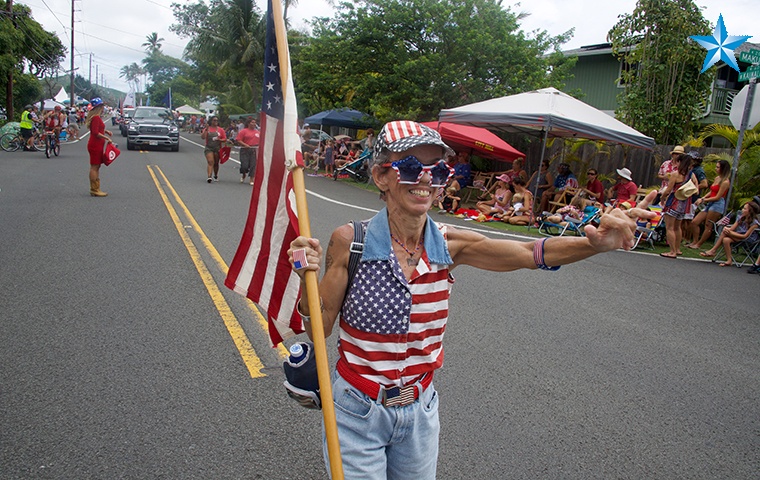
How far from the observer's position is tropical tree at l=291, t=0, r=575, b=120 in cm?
2002

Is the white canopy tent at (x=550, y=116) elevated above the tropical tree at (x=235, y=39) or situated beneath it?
situated beneath

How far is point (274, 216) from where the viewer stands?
269 centimetres

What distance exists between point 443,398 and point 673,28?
53.3 feet

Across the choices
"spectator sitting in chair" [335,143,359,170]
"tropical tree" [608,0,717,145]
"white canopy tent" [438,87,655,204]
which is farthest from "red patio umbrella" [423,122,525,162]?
"spectator sitting in chair" [335,143,359,170]

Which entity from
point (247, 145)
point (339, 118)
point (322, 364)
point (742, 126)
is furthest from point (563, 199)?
point (322, 364)

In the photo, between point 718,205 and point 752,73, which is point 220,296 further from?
point 752,73

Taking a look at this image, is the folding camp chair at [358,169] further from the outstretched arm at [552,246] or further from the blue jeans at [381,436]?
the blue jeans at [381,436]

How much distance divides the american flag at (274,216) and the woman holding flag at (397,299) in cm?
42

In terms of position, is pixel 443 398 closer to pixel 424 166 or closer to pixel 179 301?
pixel 424 166

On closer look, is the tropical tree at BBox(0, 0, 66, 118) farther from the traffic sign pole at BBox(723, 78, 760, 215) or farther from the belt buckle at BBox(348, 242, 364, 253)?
the belt buckle at BBox(348, 242, 364, 253)

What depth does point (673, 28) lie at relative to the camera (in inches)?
673

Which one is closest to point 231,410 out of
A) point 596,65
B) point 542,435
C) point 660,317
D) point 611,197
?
point 542,435

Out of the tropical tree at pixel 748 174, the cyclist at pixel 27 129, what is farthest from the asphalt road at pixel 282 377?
the cyclist at pixel 27 129

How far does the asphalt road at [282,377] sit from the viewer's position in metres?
3.60
